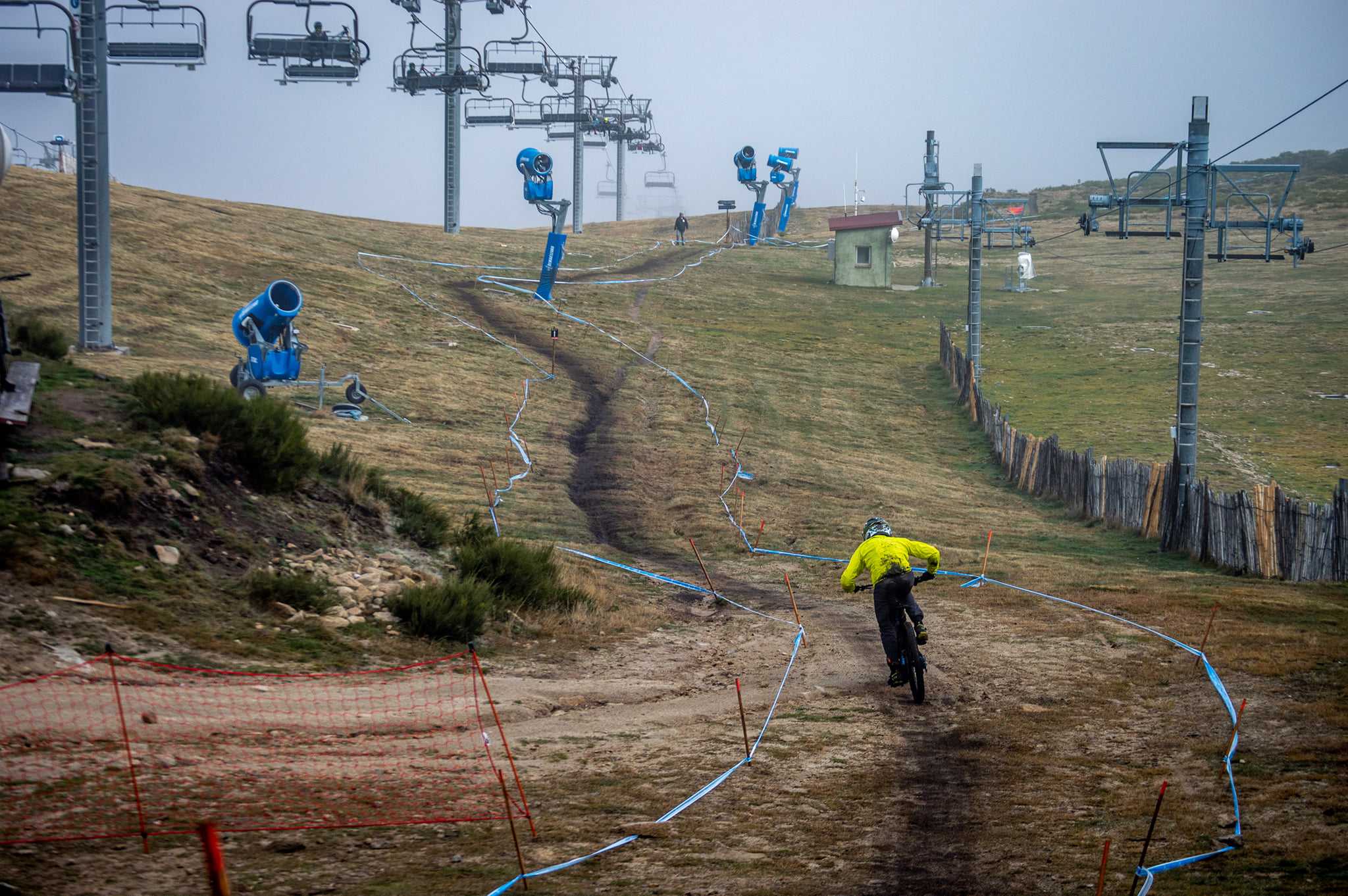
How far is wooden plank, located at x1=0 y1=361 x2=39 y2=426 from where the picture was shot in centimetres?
1256

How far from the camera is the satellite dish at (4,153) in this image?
1300cm

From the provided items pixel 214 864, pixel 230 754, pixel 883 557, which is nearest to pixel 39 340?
pixel 230 754

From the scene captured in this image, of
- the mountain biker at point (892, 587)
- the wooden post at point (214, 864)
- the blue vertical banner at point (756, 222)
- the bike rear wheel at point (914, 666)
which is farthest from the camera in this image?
the blue vertical banner at point (756, 222)

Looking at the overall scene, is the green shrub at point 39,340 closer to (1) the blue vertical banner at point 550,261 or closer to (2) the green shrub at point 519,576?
(2) the green shrub at point 519,576

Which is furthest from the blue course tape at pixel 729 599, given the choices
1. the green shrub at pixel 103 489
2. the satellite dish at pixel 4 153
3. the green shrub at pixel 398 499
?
the satellite dish at pixel 4 153

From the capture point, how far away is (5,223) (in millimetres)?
37500

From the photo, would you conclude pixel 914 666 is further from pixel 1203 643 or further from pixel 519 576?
pixel 519 576

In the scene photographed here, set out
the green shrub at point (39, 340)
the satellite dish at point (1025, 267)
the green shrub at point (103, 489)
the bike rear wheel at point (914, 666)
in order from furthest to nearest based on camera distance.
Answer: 1. the satellite dish at point (1025, 267)
2. the green shrub at point (39, 340)
3. the green shrub at point (103, 489)
4. the bike rear wheel at point (914, 666)

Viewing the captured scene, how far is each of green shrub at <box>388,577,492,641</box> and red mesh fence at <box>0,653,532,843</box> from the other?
1988 millimetres

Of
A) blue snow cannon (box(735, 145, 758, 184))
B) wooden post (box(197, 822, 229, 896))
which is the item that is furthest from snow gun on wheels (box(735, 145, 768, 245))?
wooden post (box(197, 822, 229, 896))

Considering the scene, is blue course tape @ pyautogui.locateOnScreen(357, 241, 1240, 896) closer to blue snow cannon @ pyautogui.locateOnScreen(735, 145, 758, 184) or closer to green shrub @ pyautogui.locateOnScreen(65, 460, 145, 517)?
green shrub @ pyautogui.locateOnScreen(65, 460, 145, 517)

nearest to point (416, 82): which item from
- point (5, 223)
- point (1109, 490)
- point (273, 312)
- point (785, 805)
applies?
point (5, 223)

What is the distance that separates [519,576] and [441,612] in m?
2.13

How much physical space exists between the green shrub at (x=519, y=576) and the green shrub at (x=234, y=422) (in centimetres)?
265
